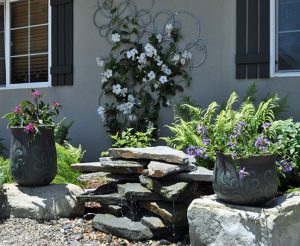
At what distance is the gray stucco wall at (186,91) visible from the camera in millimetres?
5438

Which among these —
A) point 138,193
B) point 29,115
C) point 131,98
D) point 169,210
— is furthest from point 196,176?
point 131,98

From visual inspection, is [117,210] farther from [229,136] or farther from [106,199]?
[229,136]

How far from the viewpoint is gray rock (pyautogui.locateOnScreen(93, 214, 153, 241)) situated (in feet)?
12.5

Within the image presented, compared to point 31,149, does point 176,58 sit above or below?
above

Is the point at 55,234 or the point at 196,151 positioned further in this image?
the point at 55,234

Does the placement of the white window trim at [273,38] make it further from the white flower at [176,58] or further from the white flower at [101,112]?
the white flower at [101,112]

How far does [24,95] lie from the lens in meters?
7.29

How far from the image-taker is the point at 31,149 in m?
4.46

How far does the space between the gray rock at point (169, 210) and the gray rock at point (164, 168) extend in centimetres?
27

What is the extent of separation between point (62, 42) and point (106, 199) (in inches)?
134

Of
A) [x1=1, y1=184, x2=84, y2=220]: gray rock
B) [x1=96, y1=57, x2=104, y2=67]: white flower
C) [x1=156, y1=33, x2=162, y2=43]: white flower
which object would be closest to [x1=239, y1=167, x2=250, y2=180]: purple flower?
[x1=1, y1=184, x2=84, y2=220]: gray rock

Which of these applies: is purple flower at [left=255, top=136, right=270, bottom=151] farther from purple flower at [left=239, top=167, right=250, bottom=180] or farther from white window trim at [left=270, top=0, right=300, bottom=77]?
white window trim at [left=270, top=0, right=300, bottom=77]

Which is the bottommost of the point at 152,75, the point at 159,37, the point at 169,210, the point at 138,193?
the point at 169,210

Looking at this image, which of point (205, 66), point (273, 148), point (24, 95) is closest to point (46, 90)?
point (24, 95)
